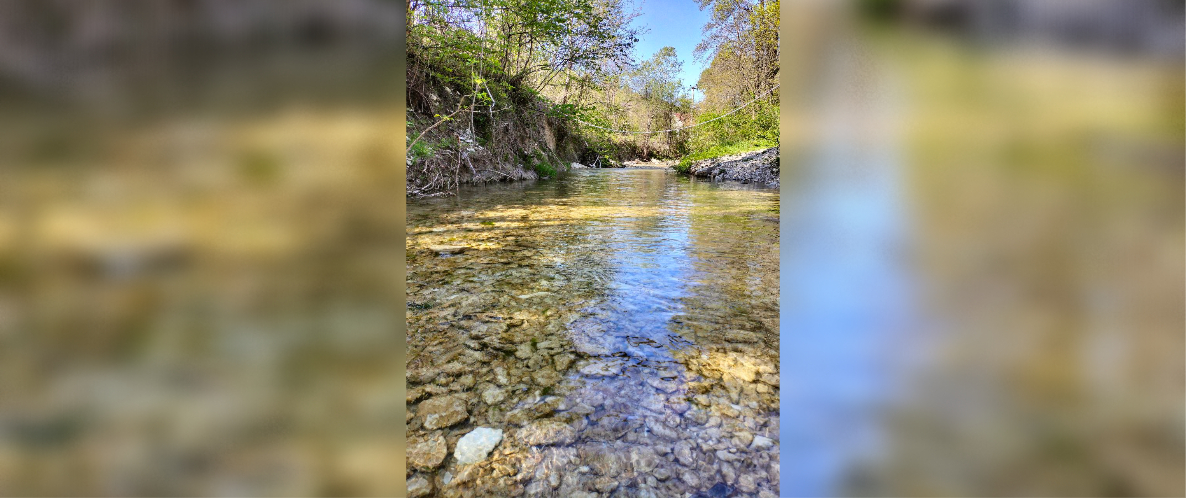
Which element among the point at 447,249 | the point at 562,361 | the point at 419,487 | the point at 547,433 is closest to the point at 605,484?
the point at 547,433

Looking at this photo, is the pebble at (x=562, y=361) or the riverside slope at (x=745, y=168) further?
the riverside slope at (x=745, y=168)

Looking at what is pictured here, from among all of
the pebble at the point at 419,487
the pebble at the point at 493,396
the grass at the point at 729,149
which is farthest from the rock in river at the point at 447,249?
the grass at the point at 729,149

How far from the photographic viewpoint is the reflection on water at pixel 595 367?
98 centimetres

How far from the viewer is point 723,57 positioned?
36.5ft

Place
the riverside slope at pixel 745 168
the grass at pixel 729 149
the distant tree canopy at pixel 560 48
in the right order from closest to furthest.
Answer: the distant tree canopy at pixel 560 48
the riverside slope at pixel 745 168
the grass at pixel 729 149
